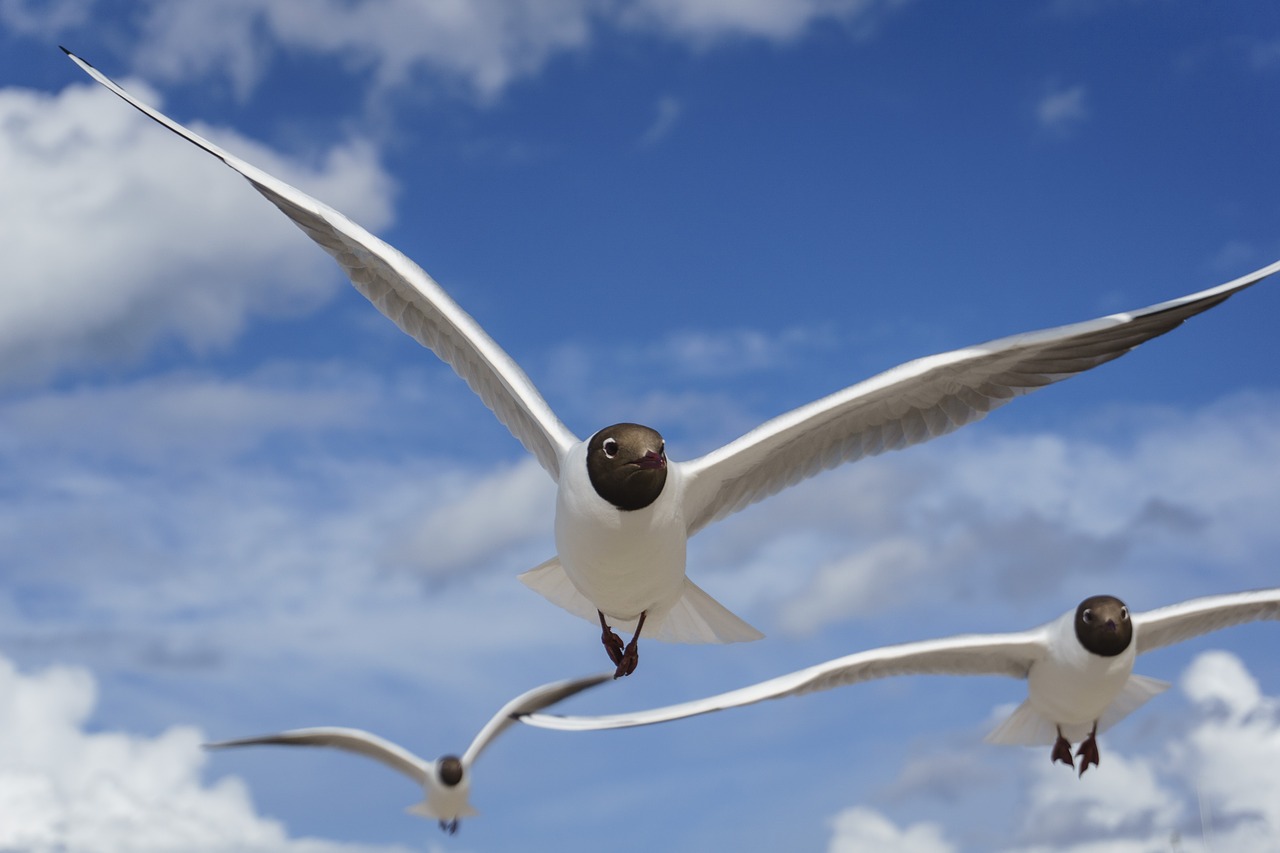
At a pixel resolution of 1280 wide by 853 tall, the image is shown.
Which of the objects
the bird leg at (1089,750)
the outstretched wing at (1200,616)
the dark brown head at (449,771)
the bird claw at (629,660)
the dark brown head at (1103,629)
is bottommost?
the bird claw at (629,660)

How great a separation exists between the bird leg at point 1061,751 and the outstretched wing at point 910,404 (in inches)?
205

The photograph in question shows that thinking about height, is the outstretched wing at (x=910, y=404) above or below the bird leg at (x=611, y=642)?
above

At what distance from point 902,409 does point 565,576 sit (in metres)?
2.20

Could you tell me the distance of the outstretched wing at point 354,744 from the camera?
15.0 metres

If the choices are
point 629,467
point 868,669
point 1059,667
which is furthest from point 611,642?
point 1059,667

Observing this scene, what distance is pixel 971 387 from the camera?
793cm

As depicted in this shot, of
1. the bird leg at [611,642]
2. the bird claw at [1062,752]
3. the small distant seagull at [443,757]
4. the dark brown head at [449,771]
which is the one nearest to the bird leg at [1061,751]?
the bird claw at [1062,752]

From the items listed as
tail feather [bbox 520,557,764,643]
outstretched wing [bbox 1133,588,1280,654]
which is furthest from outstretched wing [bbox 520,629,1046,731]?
tail feather [bbox 520,557,764,643]

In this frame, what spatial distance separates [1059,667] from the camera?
1131cm

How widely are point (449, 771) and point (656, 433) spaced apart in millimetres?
12576

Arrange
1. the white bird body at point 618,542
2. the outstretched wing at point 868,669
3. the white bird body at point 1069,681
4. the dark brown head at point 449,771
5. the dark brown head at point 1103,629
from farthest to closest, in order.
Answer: the dark brown head at point 449,771 → the white bird body at point 1069,681 → the dark brown head at point 1103,629 → the outstretched wing at point 868,669 → the white bird body at point 618,542

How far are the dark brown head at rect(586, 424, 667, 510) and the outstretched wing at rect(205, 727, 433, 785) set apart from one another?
9.53 metres

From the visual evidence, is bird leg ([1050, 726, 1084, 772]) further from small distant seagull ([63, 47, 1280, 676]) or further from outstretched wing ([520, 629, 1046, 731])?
small distant seagull ([63, 47, 1280, 676])

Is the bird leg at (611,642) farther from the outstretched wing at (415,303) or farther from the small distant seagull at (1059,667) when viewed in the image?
the small distant seagull at (1059,667)
